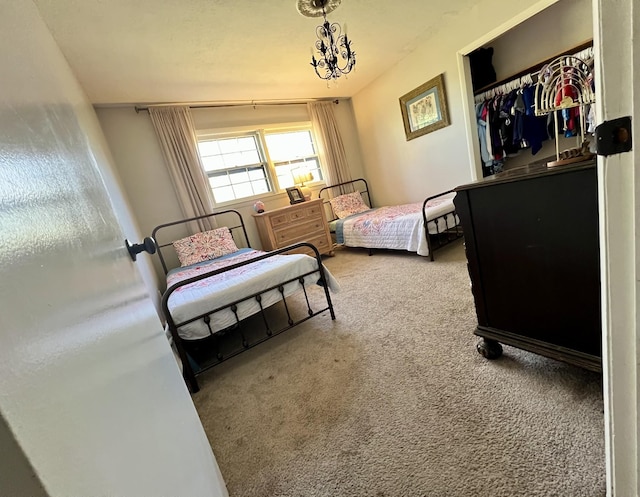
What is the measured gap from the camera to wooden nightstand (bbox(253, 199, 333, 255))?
3732 millimetres

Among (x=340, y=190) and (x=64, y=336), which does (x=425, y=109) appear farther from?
(x=64, y=336)

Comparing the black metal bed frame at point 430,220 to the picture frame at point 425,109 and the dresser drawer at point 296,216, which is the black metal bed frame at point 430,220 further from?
the picture frame at point 425,109

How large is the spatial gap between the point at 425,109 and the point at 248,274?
3275 millimetres

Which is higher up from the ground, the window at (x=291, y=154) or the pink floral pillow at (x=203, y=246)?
the window at (x=291, y=154)

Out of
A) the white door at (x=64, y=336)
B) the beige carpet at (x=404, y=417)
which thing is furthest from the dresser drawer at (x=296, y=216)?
the white door at (x=64, y=336)

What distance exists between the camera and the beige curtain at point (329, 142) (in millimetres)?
4465

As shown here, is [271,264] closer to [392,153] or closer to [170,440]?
[170,440]

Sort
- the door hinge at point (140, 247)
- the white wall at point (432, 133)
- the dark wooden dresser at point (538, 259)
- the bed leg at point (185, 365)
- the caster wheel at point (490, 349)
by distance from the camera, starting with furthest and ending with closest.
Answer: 1. the white wall at point (432, 133)
2. the bed leg at point (185, 365)
3. the caster wheel at point (490, 349)
4. the dark wooden dresser at point (538, 259)
5. the door hinge at point (140, 247)

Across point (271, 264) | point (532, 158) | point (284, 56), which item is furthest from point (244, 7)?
point (532, 158)

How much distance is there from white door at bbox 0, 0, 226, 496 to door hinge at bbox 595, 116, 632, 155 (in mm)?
869

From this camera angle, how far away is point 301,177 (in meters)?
4.36

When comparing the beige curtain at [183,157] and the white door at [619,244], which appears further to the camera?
the beige curtain at [183,157]

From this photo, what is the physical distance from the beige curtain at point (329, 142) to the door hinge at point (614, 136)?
4.26 m

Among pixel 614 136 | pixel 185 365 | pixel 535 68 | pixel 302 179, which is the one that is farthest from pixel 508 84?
pixel 185 365
